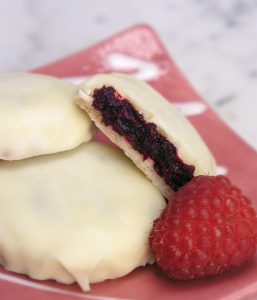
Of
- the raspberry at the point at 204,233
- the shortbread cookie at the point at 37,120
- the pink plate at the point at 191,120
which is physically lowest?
the pink plate at the point at 191,120

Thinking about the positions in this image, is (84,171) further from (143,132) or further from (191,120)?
(191,120)

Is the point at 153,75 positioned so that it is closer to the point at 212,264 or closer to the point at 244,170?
the point at 244,170

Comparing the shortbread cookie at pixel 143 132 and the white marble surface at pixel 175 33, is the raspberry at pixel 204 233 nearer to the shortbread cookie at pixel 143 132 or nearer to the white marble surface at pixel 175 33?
the shortbread cookie at pixel 143 132

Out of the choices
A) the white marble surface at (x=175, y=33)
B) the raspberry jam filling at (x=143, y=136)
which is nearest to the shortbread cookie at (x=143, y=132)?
the raspberry jam filling at (x=143, y=136)

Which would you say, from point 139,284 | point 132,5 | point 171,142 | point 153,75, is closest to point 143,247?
point 139,284

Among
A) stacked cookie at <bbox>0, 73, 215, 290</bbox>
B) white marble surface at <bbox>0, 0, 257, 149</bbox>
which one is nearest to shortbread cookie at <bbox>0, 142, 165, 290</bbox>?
stacked cookie at <bbox>0, 73, 215, 290</bbox>

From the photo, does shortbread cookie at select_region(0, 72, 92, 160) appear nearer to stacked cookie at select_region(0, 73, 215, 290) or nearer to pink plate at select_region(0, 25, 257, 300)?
stacked cookie at select_region(0, 73, 215, 290)

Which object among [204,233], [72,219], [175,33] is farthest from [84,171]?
[175,33]
